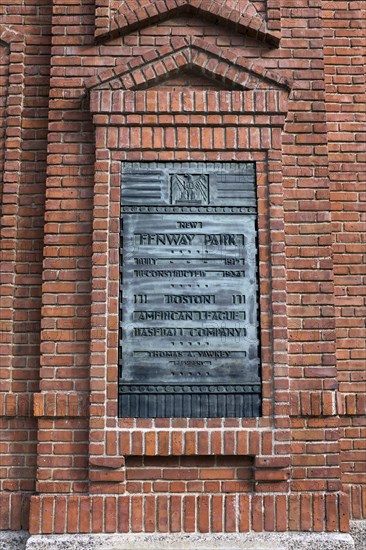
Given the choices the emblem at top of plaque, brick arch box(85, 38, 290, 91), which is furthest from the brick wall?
the emblem at top of plaque

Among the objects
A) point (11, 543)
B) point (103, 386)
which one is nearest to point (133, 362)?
point (103, 386)

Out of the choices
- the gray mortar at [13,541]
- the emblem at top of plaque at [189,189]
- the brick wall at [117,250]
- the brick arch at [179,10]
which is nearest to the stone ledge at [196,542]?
the brick wall at [117,250]

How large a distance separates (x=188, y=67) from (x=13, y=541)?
335 cm

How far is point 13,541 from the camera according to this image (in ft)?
13.7

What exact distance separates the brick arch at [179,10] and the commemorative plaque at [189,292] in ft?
3.20

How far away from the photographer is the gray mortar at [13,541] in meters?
4.17

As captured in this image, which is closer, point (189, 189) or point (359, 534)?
point (359, 534)

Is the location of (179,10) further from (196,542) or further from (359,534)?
(359,534)

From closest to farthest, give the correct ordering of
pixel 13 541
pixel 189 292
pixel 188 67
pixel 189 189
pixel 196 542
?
1. pixel 196 542
2. pixel 13 541
3. pixel 189 292
4. pixel 189 189
5. pixel 188 67

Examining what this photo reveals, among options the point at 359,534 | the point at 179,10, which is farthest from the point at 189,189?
the point at 359,534

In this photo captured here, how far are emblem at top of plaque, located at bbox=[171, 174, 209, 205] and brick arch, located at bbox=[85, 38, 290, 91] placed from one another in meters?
0.72

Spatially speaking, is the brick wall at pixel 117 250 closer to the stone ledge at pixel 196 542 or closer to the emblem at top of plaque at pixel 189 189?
the stone ledge at pixel 196 542

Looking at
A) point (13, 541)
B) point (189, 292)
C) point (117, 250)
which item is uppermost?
Answer: point (117, 250)

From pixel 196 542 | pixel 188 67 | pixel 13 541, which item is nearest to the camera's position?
pixel 196 542
